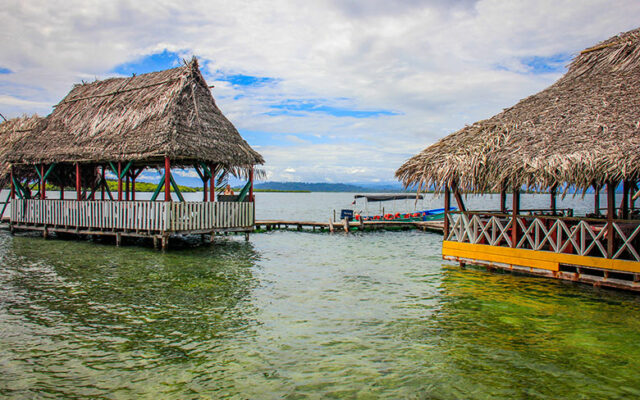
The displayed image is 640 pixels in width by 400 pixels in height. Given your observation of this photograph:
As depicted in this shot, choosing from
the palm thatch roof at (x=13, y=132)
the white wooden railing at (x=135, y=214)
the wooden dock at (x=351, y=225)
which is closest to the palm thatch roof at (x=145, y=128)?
the palm thatch roof at (x=13, y=132)

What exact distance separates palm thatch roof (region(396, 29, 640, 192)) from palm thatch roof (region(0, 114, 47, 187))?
1837cm

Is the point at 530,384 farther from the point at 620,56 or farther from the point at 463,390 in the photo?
the point at 620,56

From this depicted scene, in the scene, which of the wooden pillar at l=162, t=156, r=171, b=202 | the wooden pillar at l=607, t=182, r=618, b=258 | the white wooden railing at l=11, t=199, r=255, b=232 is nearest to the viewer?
the wooden pillar at l=607, t=182, r=618, b=258

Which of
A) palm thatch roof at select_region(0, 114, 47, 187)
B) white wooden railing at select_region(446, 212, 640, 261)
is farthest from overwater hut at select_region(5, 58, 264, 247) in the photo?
white wooden railing at select_region(446, 212, 640, 261)

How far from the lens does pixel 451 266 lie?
13477 mm

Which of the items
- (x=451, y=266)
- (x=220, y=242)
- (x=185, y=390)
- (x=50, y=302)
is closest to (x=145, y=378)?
(x=185, y=390)

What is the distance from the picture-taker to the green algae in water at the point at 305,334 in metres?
5.22

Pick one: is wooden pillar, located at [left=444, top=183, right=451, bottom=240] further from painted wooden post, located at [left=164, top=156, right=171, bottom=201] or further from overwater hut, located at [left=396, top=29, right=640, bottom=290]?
painted wooden post, located at [left=164, top=156, right=171, bottom=201]

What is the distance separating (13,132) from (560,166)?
24.9 m

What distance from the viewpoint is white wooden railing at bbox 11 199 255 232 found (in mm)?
14992

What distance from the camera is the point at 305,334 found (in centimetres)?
706

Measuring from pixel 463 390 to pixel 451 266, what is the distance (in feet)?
28.6

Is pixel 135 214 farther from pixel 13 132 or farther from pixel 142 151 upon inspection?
pixel 13 132

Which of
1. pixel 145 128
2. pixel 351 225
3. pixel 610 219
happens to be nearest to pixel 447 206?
pixel 610 219
